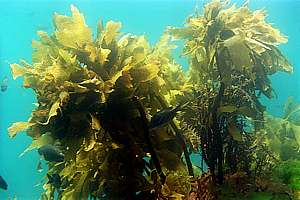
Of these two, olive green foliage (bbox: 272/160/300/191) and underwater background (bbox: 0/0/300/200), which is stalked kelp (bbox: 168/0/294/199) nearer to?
olive green foliage (bbox: 272/160/300/191)

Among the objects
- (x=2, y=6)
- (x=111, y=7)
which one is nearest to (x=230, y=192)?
(x=111, y=7)

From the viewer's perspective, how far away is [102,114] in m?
2.91

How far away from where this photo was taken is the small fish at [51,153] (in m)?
3.22

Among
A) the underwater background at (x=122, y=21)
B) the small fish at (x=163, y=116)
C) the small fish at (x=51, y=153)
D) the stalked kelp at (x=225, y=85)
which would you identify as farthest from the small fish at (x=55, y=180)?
the small fish at (x=163, y=116)

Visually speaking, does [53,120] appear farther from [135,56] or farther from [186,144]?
[186,144]

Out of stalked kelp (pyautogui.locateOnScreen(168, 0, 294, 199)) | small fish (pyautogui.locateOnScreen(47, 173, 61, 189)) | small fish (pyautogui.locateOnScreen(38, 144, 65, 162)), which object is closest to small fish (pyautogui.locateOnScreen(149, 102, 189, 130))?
stalked kelp (pyautogui.locateOnScreen(168, 0, 294, 199))

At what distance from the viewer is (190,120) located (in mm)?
3525

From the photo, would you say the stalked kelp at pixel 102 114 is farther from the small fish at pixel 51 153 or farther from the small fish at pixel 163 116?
the small fish at pixel 163 116

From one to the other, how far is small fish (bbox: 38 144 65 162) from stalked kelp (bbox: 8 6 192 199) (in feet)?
0.14

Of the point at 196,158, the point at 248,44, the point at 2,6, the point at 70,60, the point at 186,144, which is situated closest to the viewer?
the point at 70,60

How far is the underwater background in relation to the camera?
6062 millimetres

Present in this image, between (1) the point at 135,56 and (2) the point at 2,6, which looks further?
(2) the point at 2,6

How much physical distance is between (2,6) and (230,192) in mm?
6625

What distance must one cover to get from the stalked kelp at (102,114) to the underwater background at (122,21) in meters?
0.93
